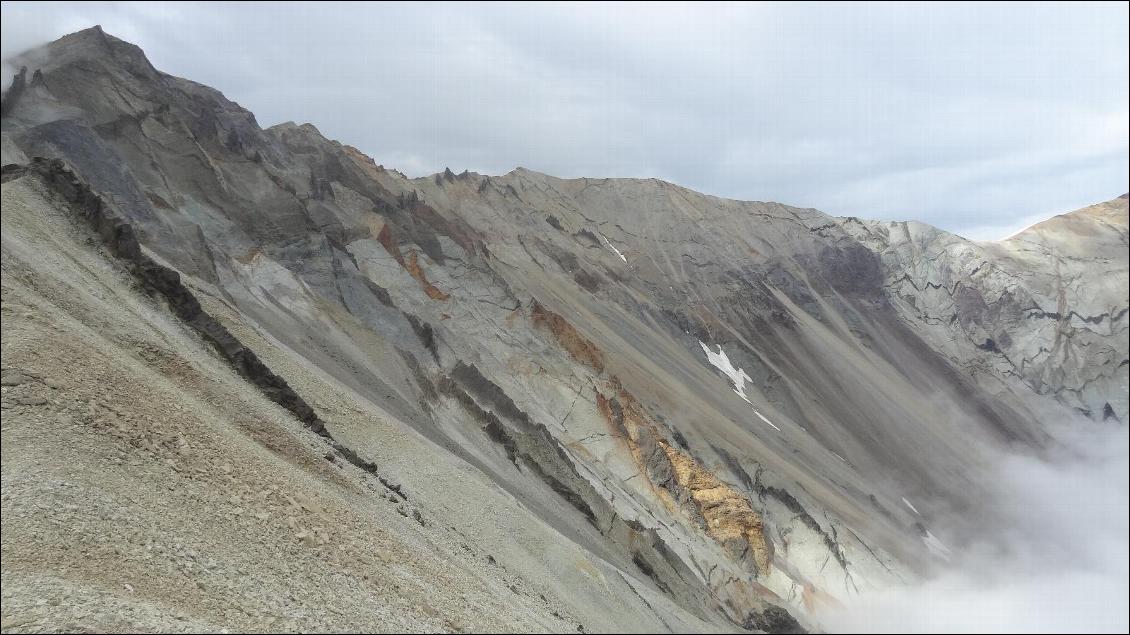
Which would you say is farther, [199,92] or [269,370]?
[199,92]

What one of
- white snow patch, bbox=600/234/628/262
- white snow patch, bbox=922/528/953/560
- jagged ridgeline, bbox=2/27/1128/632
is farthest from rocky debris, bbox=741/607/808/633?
white snow patch, bbox=600/234/628/262

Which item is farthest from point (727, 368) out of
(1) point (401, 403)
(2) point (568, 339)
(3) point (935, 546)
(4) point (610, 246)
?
(1) point (401, 403)

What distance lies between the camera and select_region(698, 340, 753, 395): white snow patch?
72.0 meters

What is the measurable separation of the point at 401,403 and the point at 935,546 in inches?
2011

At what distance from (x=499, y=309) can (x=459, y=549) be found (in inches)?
1109

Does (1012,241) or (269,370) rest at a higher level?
(1012,241)

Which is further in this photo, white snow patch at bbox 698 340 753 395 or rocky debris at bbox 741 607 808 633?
white snow patch at bbox 698 340 753 395

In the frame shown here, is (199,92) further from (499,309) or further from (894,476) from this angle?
(894,476)

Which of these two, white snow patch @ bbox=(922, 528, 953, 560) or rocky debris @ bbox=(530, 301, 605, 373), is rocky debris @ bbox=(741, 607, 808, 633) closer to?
rocky debris @ bbox=(530, 301, 605, 373)

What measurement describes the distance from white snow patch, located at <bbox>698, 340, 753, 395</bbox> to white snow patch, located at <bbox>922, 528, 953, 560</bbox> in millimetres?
19440

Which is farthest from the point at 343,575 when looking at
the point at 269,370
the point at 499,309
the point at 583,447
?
the point at 499,309

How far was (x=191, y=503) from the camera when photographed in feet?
38.3

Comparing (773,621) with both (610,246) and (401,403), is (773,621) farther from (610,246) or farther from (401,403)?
(610,246)

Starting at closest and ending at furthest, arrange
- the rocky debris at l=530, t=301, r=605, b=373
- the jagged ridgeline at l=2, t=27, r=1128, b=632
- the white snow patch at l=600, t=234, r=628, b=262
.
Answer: the jagged ridgeline at l=2, t=27, r=1128, b=632 → the rocky debris at l=530, t=301, r=605, b=373 → the white snow patch at l=600, t=234, r=628, b=262
